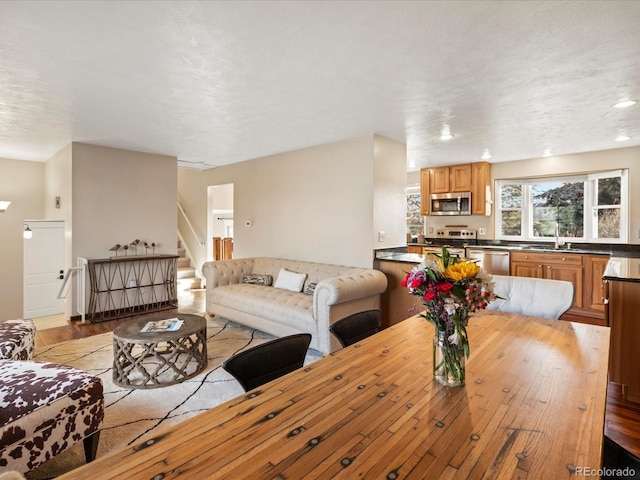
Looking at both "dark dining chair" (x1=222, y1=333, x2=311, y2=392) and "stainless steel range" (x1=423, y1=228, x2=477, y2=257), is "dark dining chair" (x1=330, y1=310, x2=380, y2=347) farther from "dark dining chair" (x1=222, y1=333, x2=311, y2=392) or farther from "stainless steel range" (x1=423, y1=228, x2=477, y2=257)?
"stainless steel range" (x1=423, y1=228, x2=477, y2=257)

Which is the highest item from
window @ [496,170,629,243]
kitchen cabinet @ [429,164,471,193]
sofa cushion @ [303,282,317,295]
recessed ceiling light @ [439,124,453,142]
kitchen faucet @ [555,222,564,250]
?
recessed ceiling light @ [439,124,453,142]

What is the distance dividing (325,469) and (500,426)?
561mm

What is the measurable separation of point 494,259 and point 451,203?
1.36 meters

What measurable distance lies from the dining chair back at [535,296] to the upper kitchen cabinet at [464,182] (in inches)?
156

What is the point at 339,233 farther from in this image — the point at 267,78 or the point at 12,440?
the point at 12,440

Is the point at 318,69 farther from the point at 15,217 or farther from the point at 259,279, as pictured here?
the point at 15,217

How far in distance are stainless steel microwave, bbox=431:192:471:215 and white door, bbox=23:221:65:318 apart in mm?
6592

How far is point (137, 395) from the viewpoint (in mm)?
2695

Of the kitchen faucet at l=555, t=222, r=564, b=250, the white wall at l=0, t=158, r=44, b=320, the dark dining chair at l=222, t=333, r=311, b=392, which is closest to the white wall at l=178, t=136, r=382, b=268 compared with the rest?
the dark dining chair at l=222, t=333, r=311, b=392

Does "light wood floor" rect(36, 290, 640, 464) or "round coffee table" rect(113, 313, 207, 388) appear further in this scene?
"round coffee table" rect(113, 313, 207, 388)

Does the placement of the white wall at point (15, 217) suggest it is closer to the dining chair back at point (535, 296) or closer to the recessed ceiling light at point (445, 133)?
the recessed ceiling light at point (445, 133)

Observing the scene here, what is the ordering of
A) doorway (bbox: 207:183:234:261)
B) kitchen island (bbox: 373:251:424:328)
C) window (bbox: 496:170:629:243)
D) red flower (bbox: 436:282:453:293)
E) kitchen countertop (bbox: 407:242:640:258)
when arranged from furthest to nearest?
doorway (bbox: 207:183:234:261) < window (bbox: 496:170:629:243) < kitchen countertop (bbox: 407:242:640:258) < kitchen island (bbox: 373:251:424:328) < red flower (bbox: 436:282:453:293)

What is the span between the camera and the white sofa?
11.1ft

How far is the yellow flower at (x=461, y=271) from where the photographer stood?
1.21m
